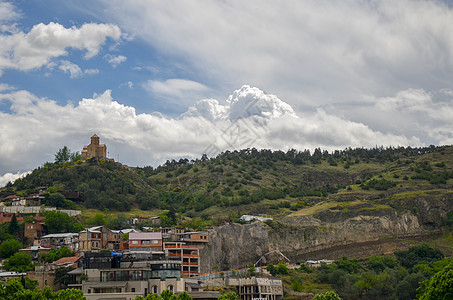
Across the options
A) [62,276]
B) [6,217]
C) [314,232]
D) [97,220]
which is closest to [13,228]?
[6,217]

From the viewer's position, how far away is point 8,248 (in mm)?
100250

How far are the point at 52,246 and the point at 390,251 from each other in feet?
193

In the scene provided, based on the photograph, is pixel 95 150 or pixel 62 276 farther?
pixel 95 150

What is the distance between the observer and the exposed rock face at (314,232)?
340 feet

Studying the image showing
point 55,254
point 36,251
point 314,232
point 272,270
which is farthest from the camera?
point 314,232

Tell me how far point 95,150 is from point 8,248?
204 feet

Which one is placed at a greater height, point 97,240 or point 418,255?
point 97,240

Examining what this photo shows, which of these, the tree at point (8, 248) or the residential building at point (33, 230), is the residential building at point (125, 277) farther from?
the residential building at point (33, 230)

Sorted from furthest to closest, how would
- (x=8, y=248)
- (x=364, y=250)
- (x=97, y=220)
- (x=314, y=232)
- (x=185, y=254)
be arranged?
(x=97, y=220)
(x=314, y=232)
(x=364, y=250)
(x=8, y=248)
(x=185, y=254)

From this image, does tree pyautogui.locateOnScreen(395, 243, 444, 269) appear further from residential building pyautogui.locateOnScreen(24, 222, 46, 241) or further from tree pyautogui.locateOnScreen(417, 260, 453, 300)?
residential building pyautogui.locateOnScreen(24, 222, 46, 241)

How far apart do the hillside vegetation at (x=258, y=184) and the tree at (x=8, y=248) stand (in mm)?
26213

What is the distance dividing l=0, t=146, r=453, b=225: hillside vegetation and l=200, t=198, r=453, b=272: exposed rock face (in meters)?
3.16

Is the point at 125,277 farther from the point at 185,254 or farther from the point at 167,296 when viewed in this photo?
the point at 185,254

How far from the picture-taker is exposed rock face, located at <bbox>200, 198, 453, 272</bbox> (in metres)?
104
